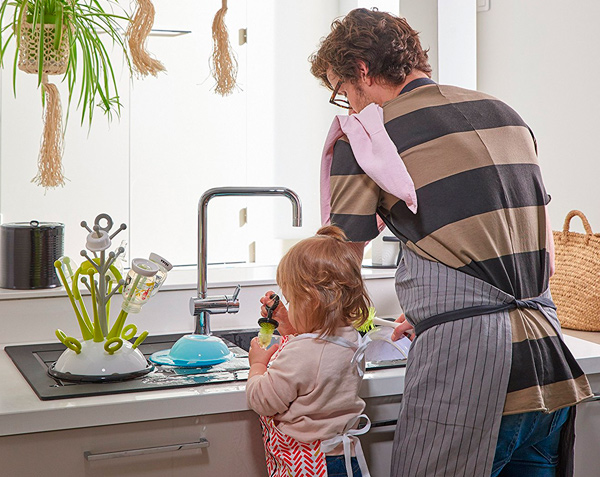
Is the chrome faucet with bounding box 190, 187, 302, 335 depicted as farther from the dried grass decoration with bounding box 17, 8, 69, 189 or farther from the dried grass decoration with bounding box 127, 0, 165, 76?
the dried grass decoration with bounding box 17, 8, 69, 189

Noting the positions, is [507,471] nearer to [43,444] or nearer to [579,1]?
[43,444]

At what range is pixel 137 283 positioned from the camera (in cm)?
136

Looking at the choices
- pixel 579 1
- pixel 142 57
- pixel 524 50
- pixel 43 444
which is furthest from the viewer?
pixel 524 50

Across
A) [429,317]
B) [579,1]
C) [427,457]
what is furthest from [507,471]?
[579,1]

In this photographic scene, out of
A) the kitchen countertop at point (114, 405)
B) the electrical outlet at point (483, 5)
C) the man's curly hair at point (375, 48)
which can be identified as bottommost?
the kitchen countertop at point (114, 405)

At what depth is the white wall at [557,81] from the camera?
219 cm

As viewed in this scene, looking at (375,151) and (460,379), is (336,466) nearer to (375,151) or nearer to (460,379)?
(460,379)

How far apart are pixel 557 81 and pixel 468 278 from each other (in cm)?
141

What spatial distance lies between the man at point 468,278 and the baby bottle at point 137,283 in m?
0.37

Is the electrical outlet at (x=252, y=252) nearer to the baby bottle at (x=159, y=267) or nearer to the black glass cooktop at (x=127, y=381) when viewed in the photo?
the black glass cooktop at (x=127, y=381)

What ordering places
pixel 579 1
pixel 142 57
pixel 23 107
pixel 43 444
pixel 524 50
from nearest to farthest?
pixel 43 444 → pixel 142 57 → pixel 579 1 → pixel 524 50 → pixel 23 107

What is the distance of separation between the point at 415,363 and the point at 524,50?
1.61 m

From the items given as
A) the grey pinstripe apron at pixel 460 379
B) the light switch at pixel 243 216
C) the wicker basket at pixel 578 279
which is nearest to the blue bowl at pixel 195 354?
the grey pinstripe apron at pixel 460 379

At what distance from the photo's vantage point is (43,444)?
3.67 ft
